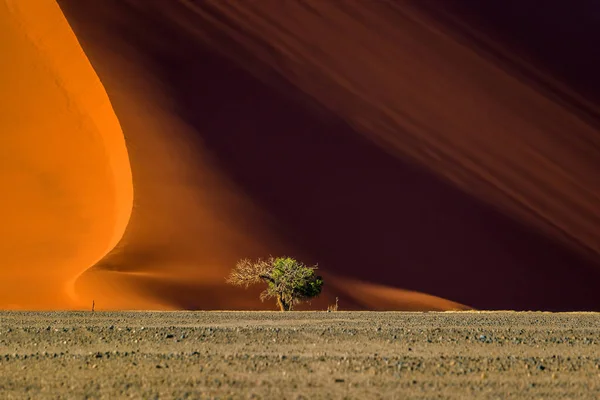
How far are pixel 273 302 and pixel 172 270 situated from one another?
241cm

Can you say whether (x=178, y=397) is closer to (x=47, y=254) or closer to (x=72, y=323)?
(x=72, y=323)

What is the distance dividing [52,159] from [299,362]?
2034cm

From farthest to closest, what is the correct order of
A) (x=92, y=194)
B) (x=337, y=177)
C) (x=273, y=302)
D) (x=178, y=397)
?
(x=337, y=177)
(x=92, y=194)
(x=273, y=302)
(x=178, y=397)

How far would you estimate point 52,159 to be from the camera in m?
29.2

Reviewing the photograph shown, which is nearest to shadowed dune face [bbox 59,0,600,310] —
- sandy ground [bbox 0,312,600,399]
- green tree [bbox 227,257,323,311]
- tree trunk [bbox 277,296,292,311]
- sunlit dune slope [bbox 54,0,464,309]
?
sunlit dune slope [bbox 54,0,464,309]

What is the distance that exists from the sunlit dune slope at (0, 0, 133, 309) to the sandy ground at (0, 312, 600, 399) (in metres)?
10.9

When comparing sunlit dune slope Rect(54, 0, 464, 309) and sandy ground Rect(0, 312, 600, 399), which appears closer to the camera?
sandy ground Rect(0, 312, 600, 399)

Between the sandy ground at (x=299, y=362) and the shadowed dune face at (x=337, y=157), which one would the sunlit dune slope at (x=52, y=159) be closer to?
the shadowed dune face at (x=337, y=157)

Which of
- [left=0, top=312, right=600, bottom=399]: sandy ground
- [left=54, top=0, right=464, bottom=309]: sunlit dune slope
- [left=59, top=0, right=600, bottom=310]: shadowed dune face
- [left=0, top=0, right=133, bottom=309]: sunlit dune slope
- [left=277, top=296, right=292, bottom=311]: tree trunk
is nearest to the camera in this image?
[left=0, top=312, right=600, bottom=399]: sandy ground

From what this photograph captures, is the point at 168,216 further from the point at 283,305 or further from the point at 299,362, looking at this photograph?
the point at 299,362

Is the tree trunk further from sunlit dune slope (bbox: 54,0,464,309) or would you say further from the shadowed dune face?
the shadowed dune face

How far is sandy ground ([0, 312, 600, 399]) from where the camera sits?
8195 millimetres

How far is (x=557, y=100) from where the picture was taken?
37.3 metres

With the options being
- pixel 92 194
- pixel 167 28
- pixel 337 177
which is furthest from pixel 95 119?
pixel 337 177
